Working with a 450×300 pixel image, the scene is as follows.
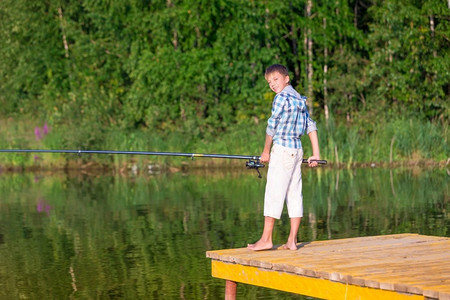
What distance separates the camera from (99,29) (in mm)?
33562

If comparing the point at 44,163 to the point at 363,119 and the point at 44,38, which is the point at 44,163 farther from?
the point at 363,119

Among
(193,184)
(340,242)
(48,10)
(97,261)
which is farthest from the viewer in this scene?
(48,10)

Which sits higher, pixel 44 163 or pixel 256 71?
pixel 256 71

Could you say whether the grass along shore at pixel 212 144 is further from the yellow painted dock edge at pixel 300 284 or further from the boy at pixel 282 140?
the yellow painted dock edge at pixel 300 284

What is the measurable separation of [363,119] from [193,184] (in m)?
7.94

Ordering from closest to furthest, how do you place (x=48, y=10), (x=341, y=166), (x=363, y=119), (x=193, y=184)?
(x=193, y=184) → (x=341, y=166) → (x=363, y=119) → (x=48, y=10)

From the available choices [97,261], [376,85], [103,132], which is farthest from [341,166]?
[97,261]

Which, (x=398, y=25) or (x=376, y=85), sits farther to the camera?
(x=376, y=85)

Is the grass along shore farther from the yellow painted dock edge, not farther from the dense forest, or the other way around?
the yellow painted dock edge

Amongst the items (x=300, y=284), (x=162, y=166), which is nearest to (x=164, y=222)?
(x=300, y=284)

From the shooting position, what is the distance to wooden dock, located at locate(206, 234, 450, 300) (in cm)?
702

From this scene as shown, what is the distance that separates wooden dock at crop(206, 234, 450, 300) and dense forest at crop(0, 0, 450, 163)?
18.8 metres

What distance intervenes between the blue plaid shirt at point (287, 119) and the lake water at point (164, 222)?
7.14 ft

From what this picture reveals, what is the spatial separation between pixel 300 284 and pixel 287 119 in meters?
1.50
